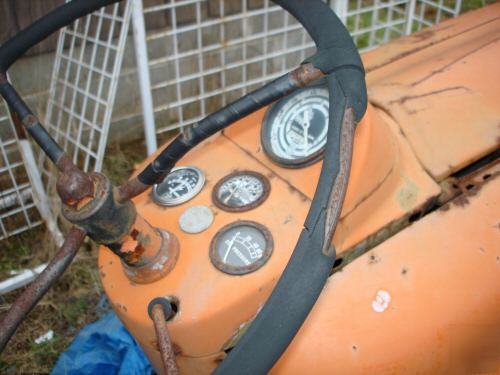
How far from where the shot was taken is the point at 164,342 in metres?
0.74

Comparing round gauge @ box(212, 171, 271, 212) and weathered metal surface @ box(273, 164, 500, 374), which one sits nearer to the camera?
weathered metal surface @ box(273, 164, 500, 374)

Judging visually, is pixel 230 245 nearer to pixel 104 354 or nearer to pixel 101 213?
pixel 101 213

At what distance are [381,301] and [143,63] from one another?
1.31 meters

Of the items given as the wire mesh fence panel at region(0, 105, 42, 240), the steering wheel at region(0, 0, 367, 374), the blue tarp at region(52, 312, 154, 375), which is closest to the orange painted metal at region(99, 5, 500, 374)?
the steering wheel at region(0, 0, 367, 374)

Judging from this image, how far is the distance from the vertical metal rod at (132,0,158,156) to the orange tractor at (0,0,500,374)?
863 millimetres

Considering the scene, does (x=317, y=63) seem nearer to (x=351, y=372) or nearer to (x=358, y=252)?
(x=358, y=252)

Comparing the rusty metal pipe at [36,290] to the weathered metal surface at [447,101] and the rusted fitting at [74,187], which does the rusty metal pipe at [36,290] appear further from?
the weathered metal surface at [447,101]

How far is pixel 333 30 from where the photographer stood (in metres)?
0.82

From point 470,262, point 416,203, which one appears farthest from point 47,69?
point 470,262

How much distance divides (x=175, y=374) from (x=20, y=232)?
1529 mm

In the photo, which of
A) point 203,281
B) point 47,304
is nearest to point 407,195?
point 203,281

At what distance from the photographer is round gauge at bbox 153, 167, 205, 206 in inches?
40.4

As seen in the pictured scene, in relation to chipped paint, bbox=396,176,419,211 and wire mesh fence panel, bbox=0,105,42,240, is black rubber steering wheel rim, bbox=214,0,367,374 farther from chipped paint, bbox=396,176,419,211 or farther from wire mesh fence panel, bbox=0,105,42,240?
wire mesh fence panel, bbox=0,105,42,240

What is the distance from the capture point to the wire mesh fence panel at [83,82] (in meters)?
1.82
